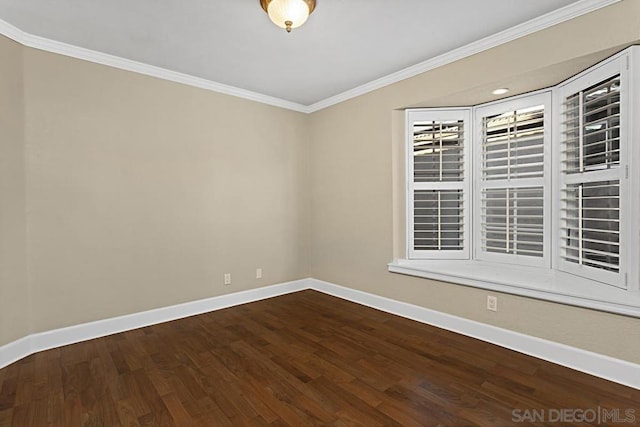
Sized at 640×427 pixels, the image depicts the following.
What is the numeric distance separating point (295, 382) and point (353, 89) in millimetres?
3278

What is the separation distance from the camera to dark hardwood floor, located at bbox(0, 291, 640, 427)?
1.91 meters

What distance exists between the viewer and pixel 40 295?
2.76m

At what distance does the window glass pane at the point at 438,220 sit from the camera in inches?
139

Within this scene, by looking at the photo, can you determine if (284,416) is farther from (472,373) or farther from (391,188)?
(391,188)

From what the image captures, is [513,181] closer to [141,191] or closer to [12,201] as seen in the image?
[141,191]

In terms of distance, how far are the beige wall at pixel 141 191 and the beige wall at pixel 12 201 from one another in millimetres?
67

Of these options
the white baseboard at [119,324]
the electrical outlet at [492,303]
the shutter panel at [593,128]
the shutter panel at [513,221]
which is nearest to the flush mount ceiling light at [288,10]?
the shutter panel at [593,128]

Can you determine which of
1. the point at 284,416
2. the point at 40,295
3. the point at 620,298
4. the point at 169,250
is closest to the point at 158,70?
the point at 169,250

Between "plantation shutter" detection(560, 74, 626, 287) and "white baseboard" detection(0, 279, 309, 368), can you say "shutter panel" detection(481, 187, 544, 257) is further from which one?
"white baseboard" detection(0, 279, 309, 368)

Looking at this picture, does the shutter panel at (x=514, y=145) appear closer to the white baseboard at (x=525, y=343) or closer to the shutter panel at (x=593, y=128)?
the shutter panel at (x=593, y=128)

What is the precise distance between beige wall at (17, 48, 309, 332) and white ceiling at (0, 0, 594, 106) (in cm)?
39

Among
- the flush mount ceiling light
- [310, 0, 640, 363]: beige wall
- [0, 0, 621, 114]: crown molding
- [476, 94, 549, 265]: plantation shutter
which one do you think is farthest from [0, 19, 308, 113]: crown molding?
[476, 94, 549, 265]: plantation shutter

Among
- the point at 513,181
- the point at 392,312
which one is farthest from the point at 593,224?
the point at 392,312

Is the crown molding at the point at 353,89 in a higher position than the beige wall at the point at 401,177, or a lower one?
higher
